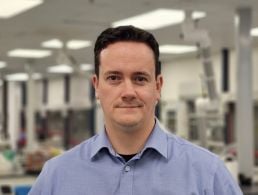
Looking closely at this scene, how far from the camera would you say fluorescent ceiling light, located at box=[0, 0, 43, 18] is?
5.62 meters

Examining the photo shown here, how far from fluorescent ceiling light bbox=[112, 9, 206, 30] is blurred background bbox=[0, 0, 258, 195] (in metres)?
0.01

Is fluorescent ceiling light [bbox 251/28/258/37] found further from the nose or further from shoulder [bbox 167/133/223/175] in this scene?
the nose

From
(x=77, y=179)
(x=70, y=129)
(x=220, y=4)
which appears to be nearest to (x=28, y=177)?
(x=220, y=4)

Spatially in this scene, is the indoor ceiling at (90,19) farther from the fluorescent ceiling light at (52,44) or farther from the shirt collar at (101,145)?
the shirt collar at (101,145)

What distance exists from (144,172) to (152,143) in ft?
0.26

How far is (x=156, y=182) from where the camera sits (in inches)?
53.9

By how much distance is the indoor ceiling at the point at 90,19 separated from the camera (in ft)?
18.7

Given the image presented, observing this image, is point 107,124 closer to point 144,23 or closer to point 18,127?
point 144,23

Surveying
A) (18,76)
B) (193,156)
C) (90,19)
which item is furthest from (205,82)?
(18,76)

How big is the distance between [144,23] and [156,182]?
5768 millimetres

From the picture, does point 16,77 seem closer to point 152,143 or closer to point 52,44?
point 52,44

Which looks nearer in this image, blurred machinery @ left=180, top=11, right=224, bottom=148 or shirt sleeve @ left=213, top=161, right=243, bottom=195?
shirt sleeve @ left=213, top=161, right=243, bottom=195

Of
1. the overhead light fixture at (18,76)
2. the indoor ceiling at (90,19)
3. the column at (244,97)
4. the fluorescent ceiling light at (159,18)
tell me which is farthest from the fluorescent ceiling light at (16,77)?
the column at (244,97)

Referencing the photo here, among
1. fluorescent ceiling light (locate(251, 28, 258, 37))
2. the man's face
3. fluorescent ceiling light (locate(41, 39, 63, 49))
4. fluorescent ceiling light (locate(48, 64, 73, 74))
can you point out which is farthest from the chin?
fluorescent ceiling light (locate(48, 64, 73, 74))
